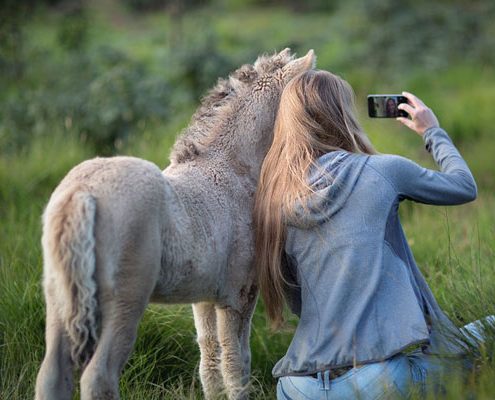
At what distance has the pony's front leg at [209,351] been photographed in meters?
3.71

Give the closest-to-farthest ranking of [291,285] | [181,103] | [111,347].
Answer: [111,347] → [291,285] → [181,103]

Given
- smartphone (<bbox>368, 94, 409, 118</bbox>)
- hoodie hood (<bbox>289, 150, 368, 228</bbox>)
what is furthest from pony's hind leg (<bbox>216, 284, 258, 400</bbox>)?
smartphone (<bbox>368, 94, 409, 118</bbox>)

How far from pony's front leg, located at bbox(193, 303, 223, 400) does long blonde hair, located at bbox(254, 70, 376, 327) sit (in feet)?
1.26

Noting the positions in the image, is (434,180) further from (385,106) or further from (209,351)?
(209,351)

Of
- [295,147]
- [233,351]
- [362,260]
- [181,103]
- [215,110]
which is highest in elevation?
[181,103]

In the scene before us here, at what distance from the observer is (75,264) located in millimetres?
2688

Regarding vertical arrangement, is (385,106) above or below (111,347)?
above

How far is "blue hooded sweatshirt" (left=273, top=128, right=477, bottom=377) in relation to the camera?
310 cm

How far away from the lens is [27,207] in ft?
19.9

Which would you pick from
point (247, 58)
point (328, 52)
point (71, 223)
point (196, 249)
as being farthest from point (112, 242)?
point (328, 52)

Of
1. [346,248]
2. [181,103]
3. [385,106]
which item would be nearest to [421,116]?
[385,106]

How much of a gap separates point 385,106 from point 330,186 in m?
0.64

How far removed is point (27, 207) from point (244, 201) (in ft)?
9.95

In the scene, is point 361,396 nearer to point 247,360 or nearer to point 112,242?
point 247,360
